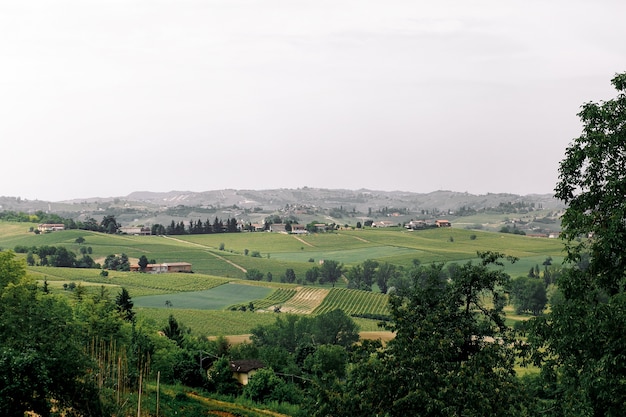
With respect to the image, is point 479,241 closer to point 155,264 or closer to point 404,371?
point 155,264

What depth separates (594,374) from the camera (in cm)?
1434

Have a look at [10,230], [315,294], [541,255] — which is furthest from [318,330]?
[10,230]

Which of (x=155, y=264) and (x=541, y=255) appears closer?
(x=155, y=264)

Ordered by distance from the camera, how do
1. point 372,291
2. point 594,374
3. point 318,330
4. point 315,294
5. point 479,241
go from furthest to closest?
1. point 479,241
2. point 372,291
3. point 315,294
4. point 318,330
5. point 594,374

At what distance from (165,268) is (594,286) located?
126 meters

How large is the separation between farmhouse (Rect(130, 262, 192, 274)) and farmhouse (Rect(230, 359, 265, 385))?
8126 cm

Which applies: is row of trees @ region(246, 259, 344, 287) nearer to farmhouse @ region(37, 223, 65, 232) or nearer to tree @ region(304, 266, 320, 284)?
tree @ region(304, 266, 320, 284)

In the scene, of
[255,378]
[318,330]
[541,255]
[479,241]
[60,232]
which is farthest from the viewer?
[479,241]

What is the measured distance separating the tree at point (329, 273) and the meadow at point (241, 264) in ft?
9.51

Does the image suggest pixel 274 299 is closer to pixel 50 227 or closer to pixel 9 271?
pixel 9 271

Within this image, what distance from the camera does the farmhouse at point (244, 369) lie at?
54031 millimetres

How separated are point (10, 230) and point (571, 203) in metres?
181

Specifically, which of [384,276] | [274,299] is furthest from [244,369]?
[384,276]

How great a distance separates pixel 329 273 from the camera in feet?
456
